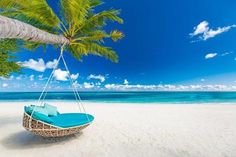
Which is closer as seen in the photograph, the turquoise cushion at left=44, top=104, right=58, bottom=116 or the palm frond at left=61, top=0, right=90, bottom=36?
the palm frond at left=61, top=0, right=90, bottom=36

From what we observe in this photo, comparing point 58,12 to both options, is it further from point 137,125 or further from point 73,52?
point 137,125

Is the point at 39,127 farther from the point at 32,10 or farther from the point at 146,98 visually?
the point at 146,98

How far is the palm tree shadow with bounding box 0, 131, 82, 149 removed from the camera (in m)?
5.38

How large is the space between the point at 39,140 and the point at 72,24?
280cm

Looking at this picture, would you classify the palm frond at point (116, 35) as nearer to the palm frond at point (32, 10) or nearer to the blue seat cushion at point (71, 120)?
the palm frond at point (32, 10)

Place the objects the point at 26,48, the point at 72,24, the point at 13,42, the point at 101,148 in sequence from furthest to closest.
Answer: the point at 26,48 → the point at 13,42 → the point at 72,24 → the point at 101,148

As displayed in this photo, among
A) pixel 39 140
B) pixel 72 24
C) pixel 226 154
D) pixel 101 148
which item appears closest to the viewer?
pixel 226 154

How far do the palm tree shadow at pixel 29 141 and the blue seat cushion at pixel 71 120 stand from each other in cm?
43

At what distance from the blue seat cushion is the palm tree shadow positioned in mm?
431

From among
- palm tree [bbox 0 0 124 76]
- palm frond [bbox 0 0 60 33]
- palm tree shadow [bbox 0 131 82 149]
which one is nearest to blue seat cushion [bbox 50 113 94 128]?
palm tree shadow [bbox 0 131 82 149]

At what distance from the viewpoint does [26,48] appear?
24.0ft

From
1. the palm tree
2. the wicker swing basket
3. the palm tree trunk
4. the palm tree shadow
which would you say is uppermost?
the palm tree

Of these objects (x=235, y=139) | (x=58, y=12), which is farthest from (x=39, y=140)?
(x=235, y=139)

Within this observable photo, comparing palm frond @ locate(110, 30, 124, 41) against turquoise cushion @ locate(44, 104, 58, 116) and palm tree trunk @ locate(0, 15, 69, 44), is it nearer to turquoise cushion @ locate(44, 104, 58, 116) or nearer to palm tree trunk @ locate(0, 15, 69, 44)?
turquoise cushion @ locate(44, 104, 58, 116)
